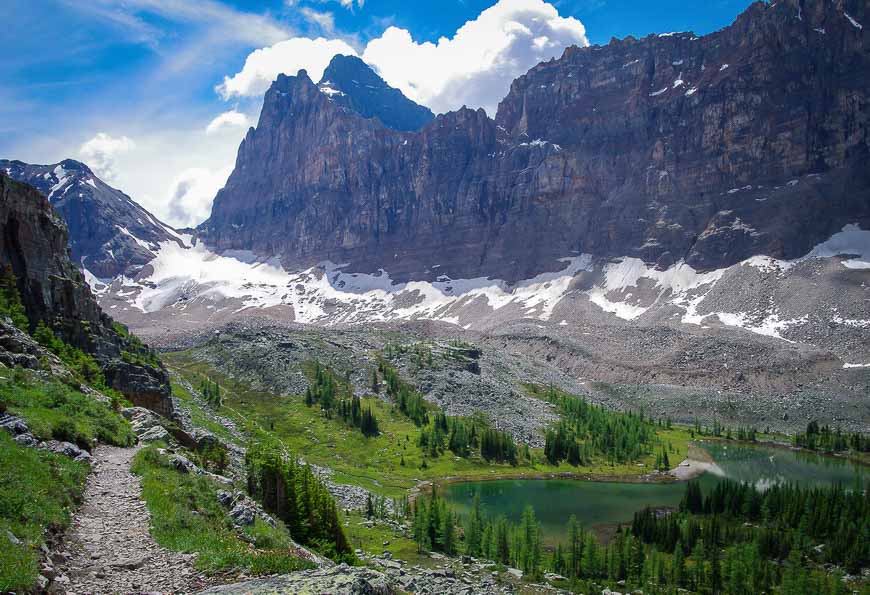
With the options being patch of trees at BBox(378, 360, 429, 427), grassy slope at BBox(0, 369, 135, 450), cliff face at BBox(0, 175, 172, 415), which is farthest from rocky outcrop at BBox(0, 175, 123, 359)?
patch of trees at BBox(378, 360, 429, 427)

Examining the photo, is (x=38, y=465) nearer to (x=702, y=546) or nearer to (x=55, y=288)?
(x=55, y=288)

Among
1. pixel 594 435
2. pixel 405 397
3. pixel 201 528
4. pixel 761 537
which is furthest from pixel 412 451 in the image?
pixel 201 528

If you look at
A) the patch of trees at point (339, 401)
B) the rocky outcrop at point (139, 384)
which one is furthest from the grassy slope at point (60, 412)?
the patch of trees at point (339, 401)

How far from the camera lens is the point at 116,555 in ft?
54.5

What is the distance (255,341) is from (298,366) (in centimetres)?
1750

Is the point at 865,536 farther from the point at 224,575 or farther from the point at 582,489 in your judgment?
the point at 224,575

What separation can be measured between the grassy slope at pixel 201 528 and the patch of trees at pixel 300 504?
11308mm

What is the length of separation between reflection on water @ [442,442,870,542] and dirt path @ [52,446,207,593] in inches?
2500

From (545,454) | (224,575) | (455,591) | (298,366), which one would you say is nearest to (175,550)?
(224,575)

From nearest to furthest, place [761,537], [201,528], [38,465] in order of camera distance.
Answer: [201,528] < [38,465] < [761,537]

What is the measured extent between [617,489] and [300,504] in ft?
259

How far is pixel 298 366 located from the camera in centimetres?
14188

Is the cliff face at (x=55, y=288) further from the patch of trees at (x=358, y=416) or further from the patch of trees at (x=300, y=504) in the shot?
the patch of trees at (x=358, y=416)

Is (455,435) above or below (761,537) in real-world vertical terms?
above
